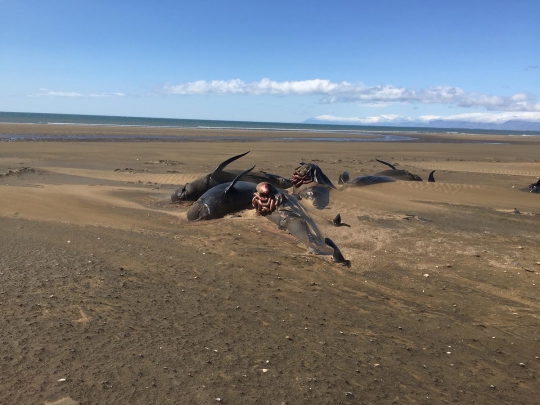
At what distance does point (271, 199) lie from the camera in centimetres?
895

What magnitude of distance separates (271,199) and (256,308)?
3.96 metres

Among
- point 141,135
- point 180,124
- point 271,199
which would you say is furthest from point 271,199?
point 180,124

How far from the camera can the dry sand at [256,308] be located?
365cm

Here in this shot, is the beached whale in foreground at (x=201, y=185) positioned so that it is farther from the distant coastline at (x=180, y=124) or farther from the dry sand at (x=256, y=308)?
the distant coastline at (x=180, y=124)

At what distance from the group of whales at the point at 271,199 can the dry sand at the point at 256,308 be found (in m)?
0.26

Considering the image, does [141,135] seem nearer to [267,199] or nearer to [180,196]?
[180,196]

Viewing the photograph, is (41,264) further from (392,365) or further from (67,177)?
(67,177)

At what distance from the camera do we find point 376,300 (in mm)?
5660

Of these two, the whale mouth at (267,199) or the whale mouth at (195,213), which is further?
the whale mouth at (195,213)

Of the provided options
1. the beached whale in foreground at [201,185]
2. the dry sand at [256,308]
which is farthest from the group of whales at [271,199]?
the dry sand at [256,308]

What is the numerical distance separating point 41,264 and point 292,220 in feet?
12.5

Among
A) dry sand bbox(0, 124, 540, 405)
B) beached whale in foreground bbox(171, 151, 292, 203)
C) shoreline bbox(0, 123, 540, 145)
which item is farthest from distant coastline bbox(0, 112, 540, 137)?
dry sand bbox(0, 124, 540, 405)

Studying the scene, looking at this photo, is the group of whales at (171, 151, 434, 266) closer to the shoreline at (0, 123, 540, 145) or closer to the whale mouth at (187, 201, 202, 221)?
the whale mouth at (187, 201, 202, 221)

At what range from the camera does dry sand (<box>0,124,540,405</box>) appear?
3.65 m
